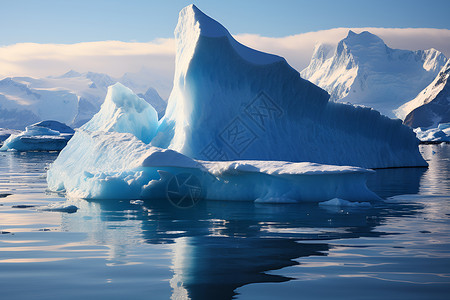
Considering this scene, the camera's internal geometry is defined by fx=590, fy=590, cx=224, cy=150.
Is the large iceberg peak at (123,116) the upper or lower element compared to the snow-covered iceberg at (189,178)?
upper

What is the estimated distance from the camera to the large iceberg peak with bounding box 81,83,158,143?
1712 cm

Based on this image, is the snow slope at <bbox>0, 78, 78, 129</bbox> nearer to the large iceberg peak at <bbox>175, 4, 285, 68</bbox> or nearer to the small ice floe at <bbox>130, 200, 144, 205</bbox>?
the large iceberg peak at <bbox>175, 4, 285, 68</bbox>

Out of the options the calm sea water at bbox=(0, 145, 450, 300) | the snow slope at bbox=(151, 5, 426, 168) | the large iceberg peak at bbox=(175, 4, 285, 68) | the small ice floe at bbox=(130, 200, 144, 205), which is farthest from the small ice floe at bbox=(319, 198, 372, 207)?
the large iceberg peak at bbox=(175, 4, 285, 68)

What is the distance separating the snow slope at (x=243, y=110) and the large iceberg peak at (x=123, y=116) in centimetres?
62

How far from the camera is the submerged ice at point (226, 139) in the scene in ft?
37.3

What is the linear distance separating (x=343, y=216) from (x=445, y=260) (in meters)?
3.44

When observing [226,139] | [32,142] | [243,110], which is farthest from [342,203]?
[32,142]

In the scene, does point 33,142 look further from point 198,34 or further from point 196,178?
point 196,178

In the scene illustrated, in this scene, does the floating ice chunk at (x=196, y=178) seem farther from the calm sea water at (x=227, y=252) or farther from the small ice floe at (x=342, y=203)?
the calm sea water at (x=227, y=252)

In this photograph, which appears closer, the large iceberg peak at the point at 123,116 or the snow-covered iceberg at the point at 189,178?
the snow-covered iceberg at the point at 189,178

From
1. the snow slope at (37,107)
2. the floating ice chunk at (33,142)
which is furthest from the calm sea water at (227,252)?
the snow slope at (37,107)

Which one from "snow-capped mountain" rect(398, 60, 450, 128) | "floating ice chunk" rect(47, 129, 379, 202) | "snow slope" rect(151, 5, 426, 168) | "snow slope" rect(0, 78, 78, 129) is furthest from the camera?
"snow slope" rect(0, 78, 78, 129)

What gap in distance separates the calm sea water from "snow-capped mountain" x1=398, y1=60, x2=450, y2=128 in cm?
15954

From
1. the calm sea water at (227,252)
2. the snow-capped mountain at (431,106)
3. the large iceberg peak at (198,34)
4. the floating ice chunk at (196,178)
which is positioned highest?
the snow-capped mountain at (431,106)
